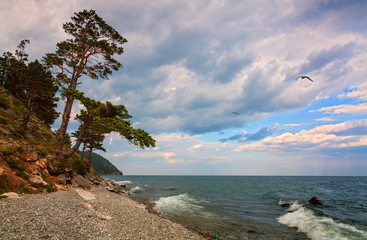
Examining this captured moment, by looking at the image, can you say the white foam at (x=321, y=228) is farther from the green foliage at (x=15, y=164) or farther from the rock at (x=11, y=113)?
the rock at (x=11, y=113)

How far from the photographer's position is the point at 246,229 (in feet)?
51.9

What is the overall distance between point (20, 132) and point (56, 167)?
8.58m

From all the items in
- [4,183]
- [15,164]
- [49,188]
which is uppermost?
[15,164]

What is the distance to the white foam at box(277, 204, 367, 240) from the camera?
1467 centimetres

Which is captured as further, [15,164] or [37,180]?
[37,180]

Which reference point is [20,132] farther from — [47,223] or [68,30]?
[47,223]

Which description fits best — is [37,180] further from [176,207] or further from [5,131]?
[176,207]

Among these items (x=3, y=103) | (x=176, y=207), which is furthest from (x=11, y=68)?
(x=176, y=207)

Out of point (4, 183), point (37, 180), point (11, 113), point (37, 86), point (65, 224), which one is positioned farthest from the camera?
point (11, 113)

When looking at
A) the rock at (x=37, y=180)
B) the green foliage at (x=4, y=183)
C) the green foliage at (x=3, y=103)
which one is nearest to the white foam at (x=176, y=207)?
the rock at (x=37, y=180)

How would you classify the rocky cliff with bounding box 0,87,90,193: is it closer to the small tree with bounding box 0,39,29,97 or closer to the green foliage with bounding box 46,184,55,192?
the green foliage with bounding box 46,184,55,192

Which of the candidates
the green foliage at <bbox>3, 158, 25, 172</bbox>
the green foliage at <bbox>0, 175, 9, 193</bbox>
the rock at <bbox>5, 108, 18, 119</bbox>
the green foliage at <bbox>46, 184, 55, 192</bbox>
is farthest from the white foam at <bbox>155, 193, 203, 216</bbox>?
the rock at <bbox>5, 108, 18, 119</bbox>

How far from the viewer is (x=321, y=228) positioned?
54.1 ft

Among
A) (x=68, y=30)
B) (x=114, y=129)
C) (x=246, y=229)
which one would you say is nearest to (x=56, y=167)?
(x=114, y=129)
